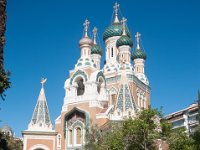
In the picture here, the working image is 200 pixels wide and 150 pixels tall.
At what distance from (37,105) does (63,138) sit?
10.8 ft

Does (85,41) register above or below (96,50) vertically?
below

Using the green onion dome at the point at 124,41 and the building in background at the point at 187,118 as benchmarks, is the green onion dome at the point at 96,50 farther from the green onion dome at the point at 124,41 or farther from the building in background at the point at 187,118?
the building in background at the point at 187,118

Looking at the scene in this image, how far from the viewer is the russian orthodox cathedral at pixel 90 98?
26672 millimetres

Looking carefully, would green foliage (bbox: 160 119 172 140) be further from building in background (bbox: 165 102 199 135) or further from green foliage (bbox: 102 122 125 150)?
building in background (bbox: 165 102 199 135)

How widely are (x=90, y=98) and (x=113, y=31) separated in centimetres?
995

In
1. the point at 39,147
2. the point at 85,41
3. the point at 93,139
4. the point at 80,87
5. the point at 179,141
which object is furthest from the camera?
the point at 85,41

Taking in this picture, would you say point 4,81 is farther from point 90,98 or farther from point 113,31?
point 113,31

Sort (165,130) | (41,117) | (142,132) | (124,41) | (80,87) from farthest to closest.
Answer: (124,41), (80,87), (41,117), (165,130), (142,132)

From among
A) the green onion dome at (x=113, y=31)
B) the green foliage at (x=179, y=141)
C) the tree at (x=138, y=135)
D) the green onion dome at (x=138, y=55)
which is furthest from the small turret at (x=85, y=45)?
the green foliage at (x=179, y=141)

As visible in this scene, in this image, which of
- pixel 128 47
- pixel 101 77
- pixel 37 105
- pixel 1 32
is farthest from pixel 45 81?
pixel 1 32

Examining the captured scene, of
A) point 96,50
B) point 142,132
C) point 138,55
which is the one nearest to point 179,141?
point 142,132

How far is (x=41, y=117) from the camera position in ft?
90.9

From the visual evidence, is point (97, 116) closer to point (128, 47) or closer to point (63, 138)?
point (63, 138)

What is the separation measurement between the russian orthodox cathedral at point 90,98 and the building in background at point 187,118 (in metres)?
2.88
